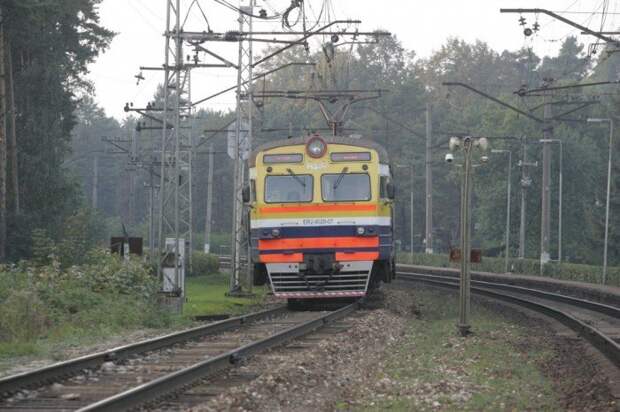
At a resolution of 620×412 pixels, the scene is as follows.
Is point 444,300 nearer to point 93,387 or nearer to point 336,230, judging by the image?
point 336,230

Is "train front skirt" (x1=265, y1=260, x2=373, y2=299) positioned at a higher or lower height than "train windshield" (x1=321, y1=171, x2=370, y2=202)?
lower

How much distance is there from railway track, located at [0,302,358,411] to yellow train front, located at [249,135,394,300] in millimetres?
5559

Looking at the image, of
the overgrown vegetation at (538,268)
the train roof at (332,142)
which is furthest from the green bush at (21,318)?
the overgrown vegetation at (538,268)

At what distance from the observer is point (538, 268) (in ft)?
171

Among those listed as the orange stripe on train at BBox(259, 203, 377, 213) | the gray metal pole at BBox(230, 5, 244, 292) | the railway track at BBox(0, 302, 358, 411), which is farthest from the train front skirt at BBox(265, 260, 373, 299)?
the gray metal pole at BBox(230, 5, 244, 292)

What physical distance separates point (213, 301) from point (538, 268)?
88.0 ft

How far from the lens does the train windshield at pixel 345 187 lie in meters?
23.8

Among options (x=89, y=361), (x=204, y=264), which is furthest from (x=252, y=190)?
(x=204, y=264)

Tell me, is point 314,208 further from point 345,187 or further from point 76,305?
point 76,305

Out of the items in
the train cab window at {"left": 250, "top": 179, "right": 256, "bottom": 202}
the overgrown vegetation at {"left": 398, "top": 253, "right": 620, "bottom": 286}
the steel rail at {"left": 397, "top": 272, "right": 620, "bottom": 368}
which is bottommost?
the overgrown vegetation at {"left": 398, "top": 253, "right": 620, "bottom": 286}

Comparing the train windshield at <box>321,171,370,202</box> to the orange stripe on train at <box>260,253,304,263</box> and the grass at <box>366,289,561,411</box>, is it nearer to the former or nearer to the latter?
the orange stripe on train at <box>260,253,304,263</box>

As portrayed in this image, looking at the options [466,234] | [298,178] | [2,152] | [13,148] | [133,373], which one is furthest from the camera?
[13,148]

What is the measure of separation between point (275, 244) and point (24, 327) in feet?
23.1

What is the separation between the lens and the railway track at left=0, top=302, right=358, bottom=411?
32.0ft
